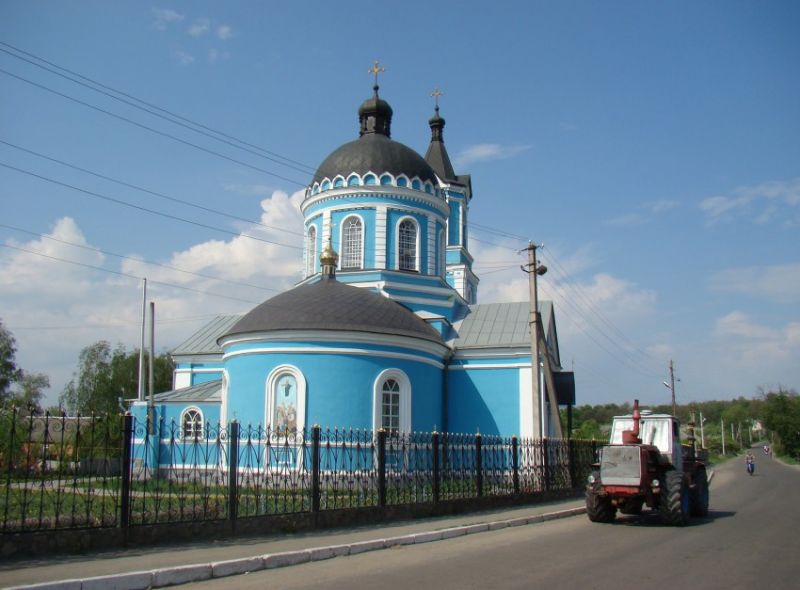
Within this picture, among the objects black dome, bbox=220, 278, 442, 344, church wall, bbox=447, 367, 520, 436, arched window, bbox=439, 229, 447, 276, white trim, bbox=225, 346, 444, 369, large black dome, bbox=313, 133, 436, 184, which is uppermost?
large black dome, bbox=313, 133, 436, 184

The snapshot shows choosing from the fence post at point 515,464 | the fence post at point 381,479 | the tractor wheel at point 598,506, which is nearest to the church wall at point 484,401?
the fence post at point 515,464

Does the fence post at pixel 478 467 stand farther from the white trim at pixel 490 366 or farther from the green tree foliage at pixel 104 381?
the green tree foliage at pixel 104 381

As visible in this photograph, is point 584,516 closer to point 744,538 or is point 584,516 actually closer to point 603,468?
point 603,468

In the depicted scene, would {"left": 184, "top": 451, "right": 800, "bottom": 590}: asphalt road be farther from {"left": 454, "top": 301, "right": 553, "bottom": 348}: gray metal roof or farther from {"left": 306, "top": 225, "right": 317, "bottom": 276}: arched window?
{"left": 306, "top": 225, "right": 317, "bottom": 276}: arched window

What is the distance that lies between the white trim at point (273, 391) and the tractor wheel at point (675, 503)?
8.86 metres

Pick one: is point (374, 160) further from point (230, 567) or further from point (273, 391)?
point (230, 567)

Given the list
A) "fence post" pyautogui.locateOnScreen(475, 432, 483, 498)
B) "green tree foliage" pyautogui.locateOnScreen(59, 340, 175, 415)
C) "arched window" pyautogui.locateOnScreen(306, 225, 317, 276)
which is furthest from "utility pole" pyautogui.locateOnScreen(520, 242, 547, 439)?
"green tree foliage" pyautogui.locateOnScreen(59, 340, 175, 415)

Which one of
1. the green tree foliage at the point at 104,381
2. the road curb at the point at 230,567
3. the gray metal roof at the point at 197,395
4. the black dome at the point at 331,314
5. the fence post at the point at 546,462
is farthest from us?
the green tree foliage at the point at 104,381

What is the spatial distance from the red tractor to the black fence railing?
2.63 metres

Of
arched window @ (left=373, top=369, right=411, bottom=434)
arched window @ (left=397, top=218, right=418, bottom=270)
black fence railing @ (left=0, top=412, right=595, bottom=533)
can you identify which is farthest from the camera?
arched window @ (left=397, top=218, right=418, bottom=270)

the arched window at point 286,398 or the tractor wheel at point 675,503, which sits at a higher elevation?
the arched window at point 286,398

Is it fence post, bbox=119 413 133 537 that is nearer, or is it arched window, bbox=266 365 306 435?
fence post, bbox=119 413 133 537

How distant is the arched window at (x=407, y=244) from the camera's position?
2420 centimetres

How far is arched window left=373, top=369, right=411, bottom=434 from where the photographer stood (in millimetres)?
18281
